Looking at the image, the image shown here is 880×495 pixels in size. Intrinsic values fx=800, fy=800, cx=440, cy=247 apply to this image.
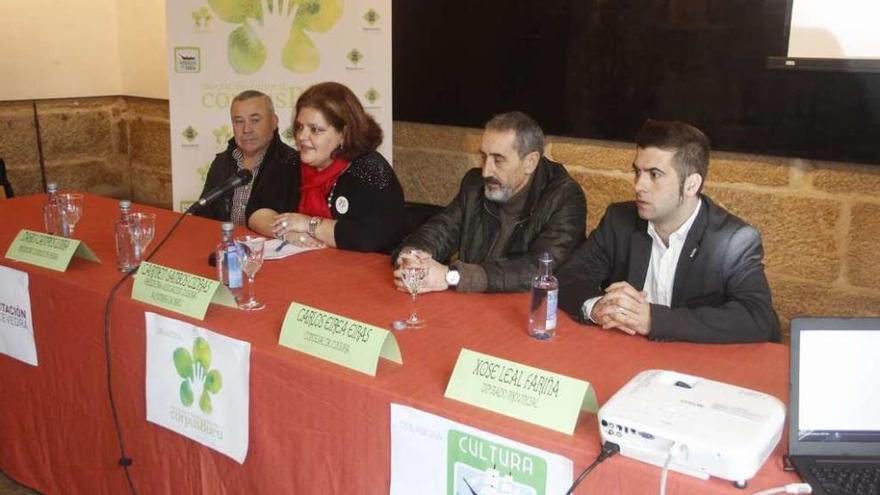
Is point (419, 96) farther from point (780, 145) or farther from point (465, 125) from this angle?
→ point (780, 145)

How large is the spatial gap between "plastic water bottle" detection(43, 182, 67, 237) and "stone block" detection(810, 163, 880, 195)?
8.76 feet

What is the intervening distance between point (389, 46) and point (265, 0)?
0.62 m

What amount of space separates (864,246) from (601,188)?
1086 millimetres

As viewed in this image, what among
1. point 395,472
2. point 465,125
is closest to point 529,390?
point 395,472

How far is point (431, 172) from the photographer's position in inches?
163

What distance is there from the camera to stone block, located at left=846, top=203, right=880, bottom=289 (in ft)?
9.74

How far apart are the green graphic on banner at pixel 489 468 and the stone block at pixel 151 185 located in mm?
4083

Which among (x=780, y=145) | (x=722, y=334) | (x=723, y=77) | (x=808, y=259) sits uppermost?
(x=723, y=77)

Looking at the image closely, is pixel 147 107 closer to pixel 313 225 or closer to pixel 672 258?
pixel 313 225

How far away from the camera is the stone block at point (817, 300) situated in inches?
120

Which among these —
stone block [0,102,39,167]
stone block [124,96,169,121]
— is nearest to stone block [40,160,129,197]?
stone block [0,102,39,167]

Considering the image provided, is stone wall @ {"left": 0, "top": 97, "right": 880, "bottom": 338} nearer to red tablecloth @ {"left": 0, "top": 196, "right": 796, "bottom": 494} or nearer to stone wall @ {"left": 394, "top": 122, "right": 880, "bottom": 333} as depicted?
stone wall @ {"left": 394, "top": 122, "right": 880, "bottom": 333}

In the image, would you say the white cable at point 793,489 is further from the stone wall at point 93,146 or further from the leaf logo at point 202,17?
the stone wall at point 93,146

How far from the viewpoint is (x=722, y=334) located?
5.45 feet
